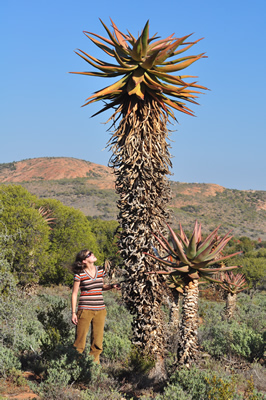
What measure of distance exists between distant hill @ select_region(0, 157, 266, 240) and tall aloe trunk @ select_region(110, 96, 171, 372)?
5360 centimetres

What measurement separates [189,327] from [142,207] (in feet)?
6.81

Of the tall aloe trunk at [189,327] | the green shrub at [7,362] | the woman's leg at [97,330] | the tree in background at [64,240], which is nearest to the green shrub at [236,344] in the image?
the tall aloe trunk at [189,327]

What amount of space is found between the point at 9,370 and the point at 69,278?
1959cm

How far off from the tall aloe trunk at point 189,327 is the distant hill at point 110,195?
54.6 m

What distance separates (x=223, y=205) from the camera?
3627 inches

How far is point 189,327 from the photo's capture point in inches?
241

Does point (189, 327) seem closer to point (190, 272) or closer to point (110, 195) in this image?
point (190, 272)

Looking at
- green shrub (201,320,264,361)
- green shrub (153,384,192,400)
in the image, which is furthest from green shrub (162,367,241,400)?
green shrub (201,320,264,361)

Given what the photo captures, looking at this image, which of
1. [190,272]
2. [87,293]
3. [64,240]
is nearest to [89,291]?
Answer: [87,293]

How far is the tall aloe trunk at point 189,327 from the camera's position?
614 centimetres

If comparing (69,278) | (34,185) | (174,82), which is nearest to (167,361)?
(174,82)

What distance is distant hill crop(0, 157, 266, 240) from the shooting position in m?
74.8

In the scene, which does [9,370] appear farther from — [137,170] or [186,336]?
[137,170]

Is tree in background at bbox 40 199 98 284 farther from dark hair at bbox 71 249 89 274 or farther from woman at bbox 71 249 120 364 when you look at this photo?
dark hair at bbox 71 249 89 274
